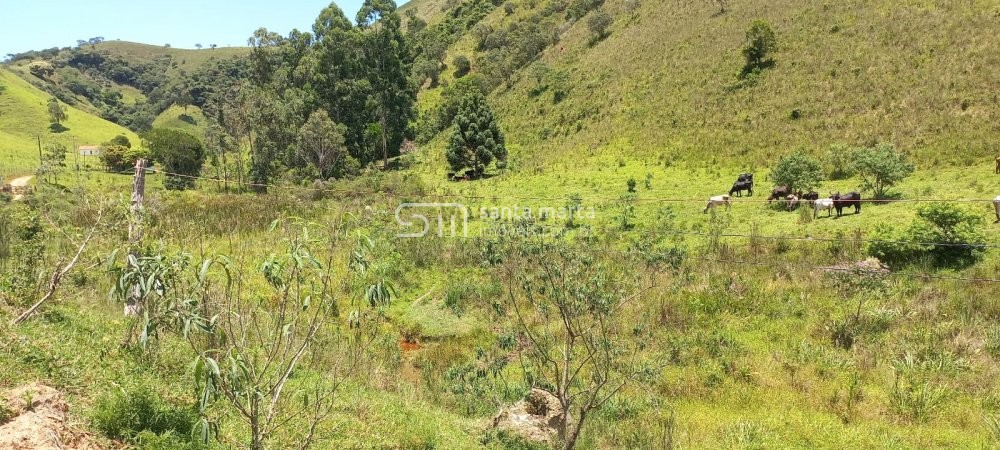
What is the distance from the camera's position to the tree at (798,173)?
47.1 ft

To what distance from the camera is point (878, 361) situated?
7191mm

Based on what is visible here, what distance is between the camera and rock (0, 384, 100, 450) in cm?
350

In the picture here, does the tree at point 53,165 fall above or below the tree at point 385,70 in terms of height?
below

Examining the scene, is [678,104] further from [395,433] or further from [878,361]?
[395,433]

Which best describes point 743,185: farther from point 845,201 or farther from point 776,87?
point 776,87

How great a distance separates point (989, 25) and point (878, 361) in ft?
85.3

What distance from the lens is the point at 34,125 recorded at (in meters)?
59.8

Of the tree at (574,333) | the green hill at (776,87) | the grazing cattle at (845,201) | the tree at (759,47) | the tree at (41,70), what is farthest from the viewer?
the tree at (41,70)

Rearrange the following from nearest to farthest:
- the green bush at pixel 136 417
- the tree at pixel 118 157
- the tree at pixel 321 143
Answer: the green bush at pixel 136 417
the tree at pixel 321 143
the tree at pixel 118 157

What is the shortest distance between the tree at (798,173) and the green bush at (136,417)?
49.3 feet

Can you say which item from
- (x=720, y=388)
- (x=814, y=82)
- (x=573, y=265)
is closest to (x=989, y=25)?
(x=814, y=82)

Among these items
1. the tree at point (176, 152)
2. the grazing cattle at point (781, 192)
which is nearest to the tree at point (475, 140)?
the grazing cattle at point (781, 192)

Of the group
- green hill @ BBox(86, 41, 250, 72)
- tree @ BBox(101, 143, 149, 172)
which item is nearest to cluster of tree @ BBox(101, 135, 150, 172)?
tree @ BBox(101, 143, 149, 172)

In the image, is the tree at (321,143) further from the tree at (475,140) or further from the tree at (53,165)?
the tree at (53,165)
